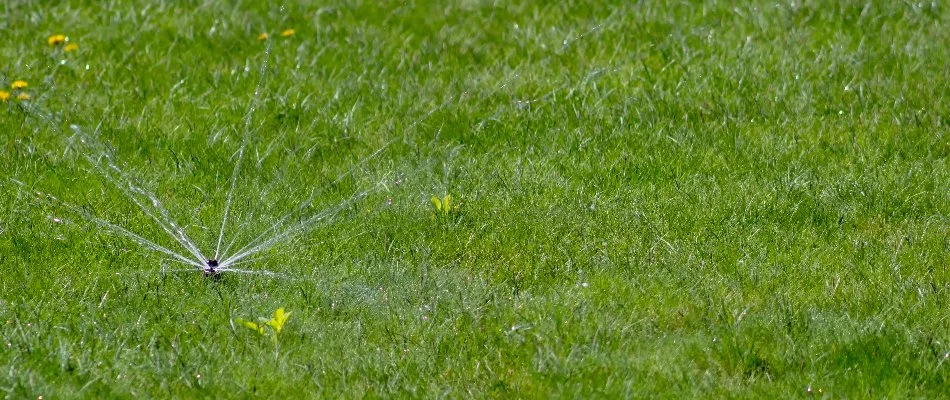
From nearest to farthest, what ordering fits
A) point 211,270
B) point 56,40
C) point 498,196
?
1. point 211,270
2. point 498,196
3. point 56,40

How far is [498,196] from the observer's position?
534 centimetres

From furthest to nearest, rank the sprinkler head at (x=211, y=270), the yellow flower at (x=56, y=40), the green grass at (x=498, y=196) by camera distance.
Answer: the yellow flower at (x=56, y=40) < the sprinkler head at (x=211, y=270) < the green grass at (x=498, y=196)

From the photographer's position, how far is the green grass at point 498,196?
13.6 ft

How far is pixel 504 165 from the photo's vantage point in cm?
565

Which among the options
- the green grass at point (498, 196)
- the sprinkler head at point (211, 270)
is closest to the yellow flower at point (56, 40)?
the green grass at point (498, 196)

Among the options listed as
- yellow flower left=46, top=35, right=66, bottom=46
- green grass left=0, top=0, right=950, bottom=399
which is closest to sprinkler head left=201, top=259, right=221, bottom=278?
green grass left=0, top=0, right=950, bottom=399

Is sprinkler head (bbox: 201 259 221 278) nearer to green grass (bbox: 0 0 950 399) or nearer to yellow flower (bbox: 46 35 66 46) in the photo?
green grass (bbox: 0 0 950 399)

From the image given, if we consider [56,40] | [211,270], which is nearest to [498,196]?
[211,270]

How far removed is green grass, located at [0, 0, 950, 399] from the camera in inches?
163

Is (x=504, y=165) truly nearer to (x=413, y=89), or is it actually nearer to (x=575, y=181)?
(x=575, y=181)

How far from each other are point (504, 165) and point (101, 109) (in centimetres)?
196

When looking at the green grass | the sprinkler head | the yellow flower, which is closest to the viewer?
the green grass

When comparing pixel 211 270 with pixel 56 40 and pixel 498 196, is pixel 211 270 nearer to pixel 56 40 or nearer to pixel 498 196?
pixel 498 196

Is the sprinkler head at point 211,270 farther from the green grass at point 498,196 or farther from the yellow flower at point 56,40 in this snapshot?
the yellow flower at point 56,40
